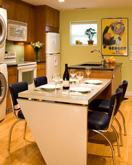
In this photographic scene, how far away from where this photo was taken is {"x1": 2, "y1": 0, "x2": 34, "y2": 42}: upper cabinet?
489cm

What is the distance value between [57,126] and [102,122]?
46 centimetres

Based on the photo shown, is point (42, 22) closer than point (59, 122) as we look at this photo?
No

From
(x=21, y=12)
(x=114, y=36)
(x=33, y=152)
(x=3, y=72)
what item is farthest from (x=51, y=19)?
(x=33, y=152)

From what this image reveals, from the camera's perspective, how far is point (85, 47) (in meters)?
6.78

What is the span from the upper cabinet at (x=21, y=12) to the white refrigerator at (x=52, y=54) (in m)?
0.47

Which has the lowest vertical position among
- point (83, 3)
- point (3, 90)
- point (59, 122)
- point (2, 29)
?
point (59, 122)

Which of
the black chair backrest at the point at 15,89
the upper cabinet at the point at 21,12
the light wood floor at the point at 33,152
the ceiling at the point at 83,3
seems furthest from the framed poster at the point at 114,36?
the black chair backrest at the point at 15,89

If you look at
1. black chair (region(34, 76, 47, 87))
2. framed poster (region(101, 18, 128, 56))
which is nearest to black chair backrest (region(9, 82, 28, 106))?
black chair (region(34, 76, 47, 87))

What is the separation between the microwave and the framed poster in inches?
86.9

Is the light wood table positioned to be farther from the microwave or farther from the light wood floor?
the microwave

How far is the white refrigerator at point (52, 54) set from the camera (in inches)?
240

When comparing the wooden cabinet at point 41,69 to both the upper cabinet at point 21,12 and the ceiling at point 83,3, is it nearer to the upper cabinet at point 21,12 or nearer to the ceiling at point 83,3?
the upper cabinet at point 21,12

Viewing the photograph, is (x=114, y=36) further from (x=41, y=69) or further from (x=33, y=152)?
(x=33, y=152)

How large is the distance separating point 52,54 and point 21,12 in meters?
1.43
